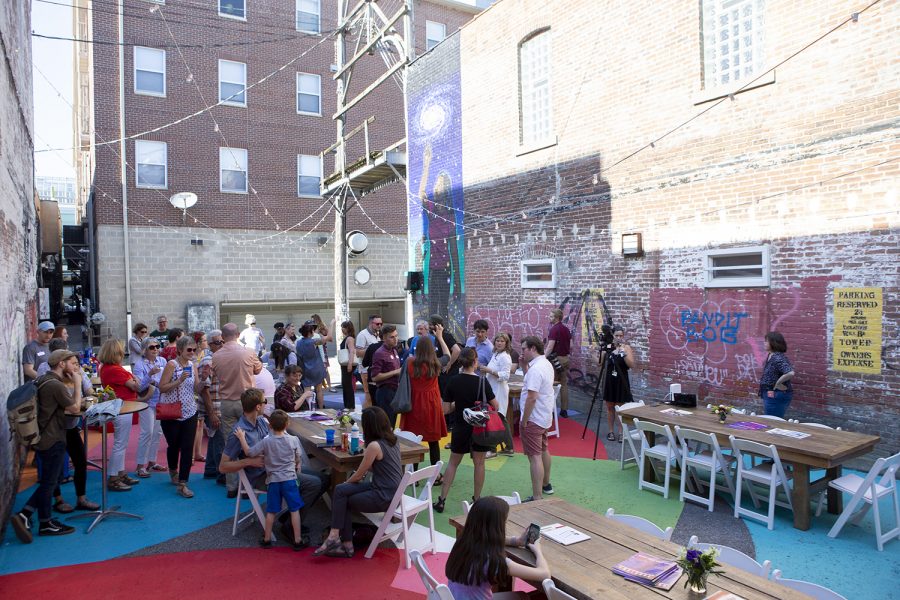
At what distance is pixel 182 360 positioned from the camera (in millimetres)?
7281

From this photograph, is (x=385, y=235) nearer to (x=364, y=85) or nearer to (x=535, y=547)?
(x=364, y=85)

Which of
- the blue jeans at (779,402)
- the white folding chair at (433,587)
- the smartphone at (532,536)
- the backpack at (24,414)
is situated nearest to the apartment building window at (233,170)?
the backpack at (24,414)

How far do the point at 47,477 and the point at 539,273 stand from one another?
895 cm

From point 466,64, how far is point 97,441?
10817 millimetres

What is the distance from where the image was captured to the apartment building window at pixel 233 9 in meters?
21.2

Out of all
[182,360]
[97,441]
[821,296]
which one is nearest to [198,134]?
[97,441]

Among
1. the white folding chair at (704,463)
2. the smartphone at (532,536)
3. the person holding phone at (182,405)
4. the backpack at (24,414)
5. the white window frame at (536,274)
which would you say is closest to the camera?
the smartphone at (532,536)

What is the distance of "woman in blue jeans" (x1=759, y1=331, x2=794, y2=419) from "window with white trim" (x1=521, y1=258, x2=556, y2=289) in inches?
189

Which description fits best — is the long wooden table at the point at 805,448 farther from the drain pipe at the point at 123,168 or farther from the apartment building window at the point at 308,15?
the apartment building window at the point at 308,15

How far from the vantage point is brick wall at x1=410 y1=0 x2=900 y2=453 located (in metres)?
7.57

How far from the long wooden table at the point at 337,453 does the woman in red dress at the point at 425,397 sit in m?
0.46

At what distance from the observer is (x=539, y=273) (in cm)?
1243

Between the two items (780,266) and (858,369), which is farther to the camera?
(780,266)

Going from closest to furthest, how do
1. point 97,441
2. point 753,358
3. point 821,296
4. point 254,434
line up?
point 254,434 → point 821,296 → point 753,358 → point 97,441
